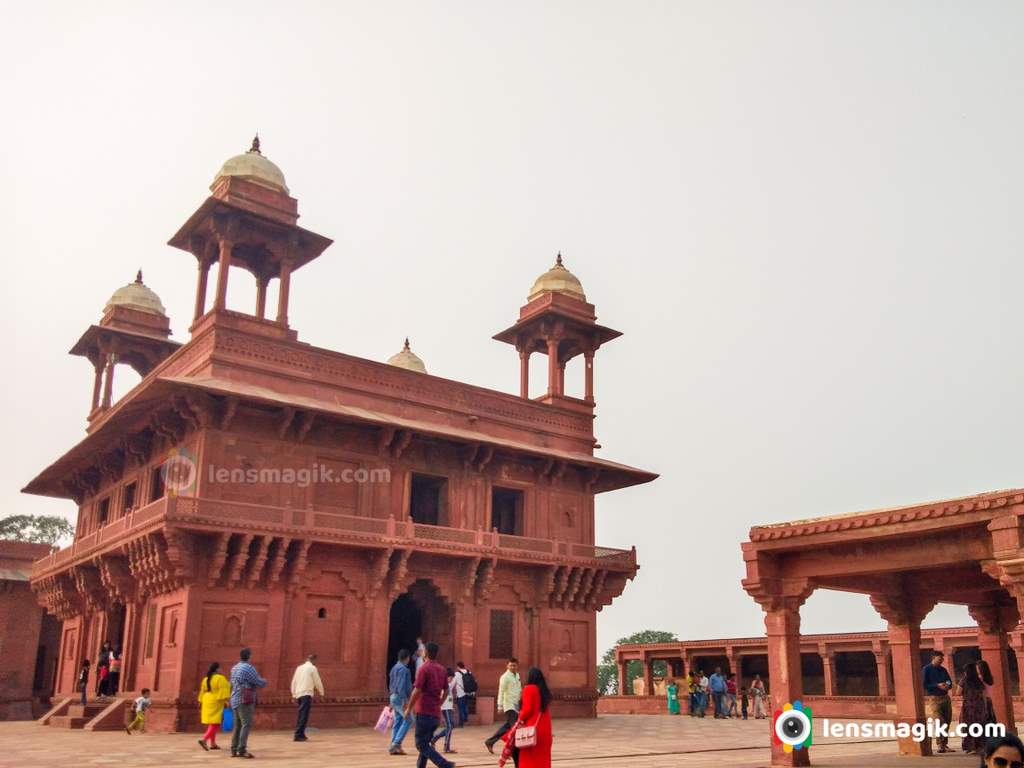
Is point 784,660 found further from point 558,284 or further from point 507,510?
point 558,284

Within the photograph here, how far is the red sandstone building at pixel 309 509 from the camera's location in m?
19.4

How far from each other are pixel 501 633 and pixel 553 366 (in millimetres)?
8106

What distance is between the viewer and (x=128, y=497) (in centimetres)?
2441

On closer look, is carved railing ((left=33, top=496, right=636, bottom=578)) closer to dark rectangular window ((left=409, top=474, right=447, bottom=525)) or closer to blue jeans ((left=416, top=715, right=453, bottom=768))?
dark rectangular window ((left=409, top=474, right=447, bottom=525))

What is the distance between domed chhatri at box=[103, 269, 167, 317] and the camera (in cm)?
2917

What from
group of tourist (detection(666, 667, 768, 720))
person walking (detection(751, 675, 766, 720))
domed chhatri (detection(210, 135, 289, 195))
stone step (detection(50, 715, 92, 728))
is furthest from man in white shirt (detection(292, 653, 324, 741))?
person walking (detection(751, 675, 766, 720))

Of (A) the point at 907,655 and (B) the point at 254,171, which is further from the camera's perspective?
(B) the point at 254,171

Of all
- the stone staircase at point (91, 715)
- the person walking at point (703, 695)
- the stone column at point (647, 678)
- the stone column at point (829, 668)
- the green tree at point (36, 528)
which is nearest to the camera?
the stone staircase at point (91, 715)

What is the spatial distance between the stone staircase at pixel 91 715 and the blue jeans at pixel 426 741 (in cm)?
1237

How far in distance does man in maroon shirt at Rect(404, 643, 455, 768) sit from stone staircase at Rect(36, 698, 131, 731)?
12028 mm

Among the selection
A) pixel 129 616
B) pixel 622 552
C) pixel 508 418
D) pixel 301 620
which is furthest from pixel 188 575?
pixel 622 552

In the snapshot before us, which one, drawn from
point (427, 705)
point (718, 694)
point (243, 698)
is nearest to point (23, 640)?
point (718, 694)

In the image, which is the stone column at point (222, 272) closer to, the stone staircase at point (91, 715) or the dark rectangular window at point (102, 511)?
the dark rectangular window at point (102, 511)

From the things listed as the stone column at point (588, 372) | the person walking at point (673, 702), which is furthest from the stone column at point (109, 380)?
the person walking at point (673, 702)
